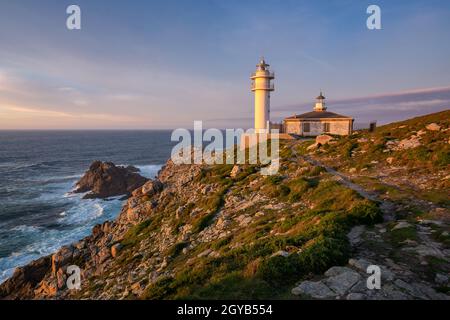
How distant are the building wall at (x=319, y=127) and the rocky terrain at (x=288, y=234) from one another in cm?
1263

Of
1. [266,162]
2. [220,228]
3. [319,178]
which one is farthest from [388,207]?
[266,162]

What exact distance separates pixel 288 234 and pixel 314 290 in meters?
5.09

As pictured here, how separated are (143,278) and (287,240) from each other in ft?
28.4

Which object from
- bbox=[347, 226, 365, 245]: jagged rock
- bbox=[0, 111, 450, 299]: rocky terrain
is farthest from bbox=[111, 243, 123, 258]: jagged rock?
bbox=[347, 226, 365, 245]: jagged rock

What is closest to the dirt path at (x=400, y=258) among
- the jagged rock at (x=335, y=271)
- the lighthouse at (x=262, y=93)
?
the jagged rock at (x=335, y=271)

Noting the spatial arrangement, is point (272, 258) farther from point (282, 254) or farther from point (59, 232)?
point (59, 232)

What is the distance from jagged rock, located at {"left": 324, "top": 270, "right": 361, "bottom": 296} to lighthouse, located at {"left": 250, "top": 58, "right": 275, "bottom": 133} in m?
39.5

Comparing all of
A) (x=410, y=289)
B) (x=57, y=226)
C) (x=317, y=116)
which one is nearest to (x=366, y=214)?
(x=410, y=289)

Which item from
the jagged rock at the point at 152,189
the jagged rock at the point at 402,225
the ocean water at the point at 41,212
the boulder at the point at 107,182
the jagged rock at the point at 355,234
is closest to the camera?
the jagged rock at the point at 355,234

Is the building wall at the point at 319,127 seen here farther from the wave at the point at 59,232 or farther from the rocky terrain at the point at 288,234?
the wave at the point at 59,232

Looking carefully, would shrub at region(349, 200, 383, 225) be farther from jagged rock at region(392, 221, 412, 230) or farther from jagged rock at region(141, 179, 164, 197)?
jagged rock at region(141, 179, 164, 197)

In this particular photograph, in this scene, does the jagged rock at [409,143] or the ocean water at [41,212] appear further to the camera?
the ocean water at [41,212]

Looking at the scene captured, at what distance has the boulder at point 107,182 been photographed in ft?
177
